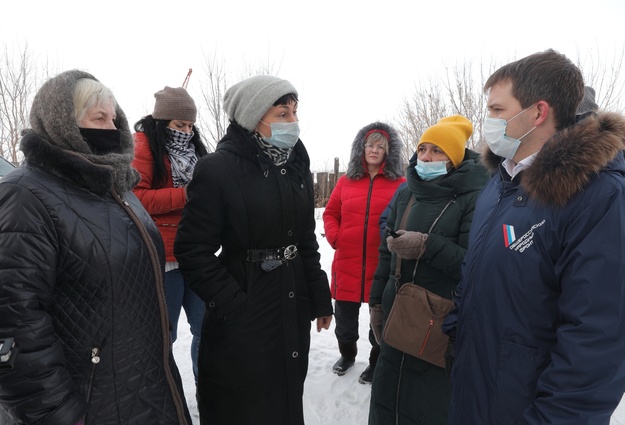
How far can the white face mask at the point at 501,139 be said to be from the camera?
5.14ft

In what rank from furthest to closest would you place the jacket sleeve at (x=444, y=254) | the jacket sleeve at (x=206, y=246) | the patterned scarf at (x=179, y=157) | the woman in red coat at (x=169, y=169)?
the patterned scarf at (x=179, y=157) < the woman in red coat at (x=169, y=169) < the jacket sleeve at (x=444, y=254) < the jacket sleeve at (x=206, y=246)

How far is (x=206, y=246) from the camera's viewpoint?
1879 mm

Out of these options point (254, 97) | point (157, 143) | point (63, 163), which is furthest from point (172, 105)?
point (63, 163)

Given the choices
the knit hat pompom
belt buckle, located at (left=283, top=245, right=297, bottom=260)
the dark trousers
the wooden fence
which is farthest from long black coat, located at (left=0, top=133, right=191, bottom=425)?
the wooden fence

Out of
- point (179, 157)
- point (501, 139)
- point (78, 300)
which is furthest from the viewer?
point (179, 157)

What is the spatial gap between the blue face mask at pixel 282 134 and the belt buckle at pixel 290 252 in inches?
21.4

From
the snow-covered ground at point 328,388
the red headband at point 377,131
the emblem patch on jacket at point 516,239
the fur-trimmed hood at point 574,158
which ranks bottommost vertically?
the snow-covered ground at point 328,388

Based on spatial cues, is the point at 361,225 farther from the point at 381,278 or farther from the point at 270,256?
the point at 270,256

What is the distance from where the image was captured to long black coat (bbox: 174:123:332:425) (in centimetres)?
187

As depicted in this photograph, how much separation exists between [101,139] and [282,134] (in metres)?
0.86

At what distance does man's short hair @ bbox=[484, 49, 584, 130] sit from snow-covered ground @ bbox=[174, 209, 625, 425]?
2.48m

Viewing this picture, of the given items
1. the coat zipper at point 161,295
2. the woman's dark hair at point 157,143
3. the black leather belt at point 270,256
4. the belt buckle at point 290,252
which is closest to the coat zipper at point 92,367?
the coat zipper at point 161,295

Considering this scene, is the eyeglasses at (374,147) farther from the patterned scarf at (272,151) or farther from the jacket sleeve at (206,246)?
the jacket sleeve at (206,246)

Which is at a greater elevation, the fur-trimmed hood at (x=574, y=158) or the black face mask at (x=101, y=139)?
the black face mask at (x=101, y=139)
